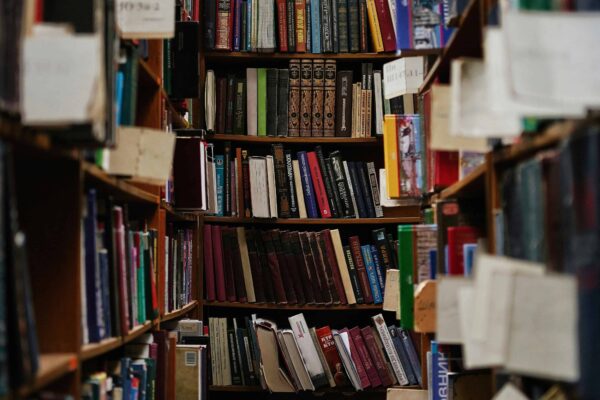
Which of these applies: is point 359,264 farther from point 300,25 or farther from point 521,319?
point 521,319

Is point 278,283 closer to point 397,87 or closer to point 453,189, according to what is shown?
point 397,87

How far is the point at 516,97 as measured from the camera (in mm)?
1137

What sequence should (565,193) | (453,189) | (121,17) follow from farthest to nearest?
(453,189), (121,17), (565,193)

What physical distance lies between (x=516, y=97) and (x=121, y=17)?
1.09 m

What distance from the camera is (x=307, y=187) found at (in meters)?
3.65

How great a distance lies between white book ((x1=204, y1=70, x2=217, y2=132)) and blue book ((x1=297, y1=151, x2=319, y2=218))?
0.44 m

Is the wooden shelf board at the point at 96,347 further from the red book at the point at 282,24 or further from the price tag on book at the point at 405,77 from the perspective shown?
the red book at the point at 282,24

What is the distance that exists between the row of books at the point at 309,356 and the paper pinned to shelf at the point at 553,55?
251 centimetres

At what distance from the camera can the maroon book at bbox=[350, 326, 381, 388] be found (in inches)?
139

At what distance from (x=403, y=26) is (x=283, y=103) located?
1.57 m

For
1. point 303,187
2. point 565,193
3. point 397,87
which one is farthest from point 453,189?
point 303,187

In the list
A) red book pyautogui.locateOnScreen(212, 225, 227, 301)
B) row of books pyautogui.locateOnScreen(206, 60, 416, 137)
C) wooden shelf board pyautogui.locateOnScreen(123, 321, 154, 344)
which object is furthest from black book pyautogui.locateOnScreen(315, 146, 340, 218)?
wooden shelf board pyautogui.locateOnScreen(123, 321, 154, 344)

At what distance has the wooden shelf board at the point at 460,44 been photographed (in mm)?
1812

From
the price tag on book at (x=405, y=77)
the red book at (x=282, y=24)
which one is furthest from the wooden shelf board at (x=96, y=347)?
the red book at (x=282, y=24)
